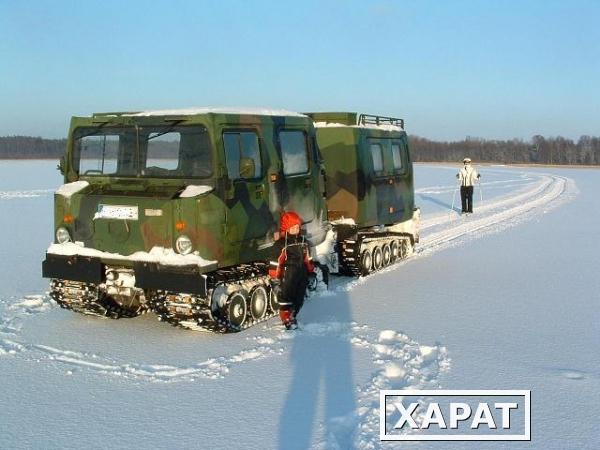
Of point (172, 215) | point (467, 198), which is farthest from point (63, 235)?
point (467, 198)

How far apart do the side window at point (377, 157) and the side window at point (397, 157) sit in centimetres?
62

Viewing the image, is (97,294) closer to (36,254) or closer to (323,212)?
(323,212)

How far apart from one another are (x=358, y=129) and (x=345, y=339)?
15.1ft

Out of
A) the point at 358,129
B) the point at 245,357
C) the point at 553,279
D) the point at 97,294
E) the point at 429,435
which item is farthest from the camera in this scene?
the point at 358,129

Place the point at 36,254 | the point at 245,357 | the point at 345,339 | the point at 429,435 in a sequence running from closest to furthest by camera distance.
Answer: the point at 429,435 → the point at 245,357 → the point at 345,339 → the point at 36,254

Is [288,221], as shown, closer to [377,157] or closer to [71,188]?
[71,188]

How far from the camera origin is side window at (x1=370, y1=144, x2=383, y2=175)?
10.5m

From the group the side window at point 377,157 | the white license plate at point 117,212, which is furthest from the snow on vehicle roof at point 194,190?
the side window at point 377,157

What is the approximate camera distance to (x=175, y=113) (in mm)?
6711

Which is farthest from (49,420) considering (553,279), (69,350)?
(553,279)

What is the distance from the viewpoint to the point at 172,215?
6246 mm

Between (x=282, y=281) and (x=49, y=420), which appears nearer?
(x=49, y=420)

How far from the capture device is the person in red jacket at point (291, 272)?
21.7 ft

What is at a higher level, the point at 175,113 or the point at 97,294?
the point at 175,113
